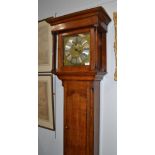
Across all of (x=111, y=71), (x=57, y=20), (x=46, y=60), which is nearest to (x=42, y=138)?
(x=46, y=60)

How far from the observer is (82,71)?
1.59 meters

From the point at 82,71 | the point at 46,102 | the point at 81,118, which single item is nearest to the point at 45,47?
the point at 46,102

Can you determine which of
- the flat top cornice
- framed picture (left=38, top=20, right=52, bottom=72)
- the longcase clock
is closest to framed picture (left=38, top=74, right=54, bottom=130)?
framed picture (left=38, top=20, right=52, bottom=72)

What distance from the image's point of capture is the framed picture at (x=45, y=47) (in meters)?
2.30

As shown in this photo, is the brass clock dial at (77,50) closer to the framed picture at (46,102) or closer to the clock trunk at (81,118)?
the clock trunk at (81,118)

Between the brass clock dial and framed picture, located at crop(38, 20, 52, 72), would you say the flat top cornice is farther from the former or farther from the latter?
framed picture, located at crop(38, 20, 52, 72)

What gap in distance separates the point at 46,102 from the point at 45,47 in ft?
2.45

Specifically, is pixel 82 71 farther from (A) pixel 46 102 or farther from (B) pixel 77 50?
(A) pixel 46 102

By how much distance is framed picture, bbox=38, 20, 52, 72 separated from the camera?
2.30 meters

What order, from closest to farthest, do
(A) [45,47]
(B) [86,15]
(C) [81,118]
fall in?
(B) [86,15] → (C) [81,118] → (A) [45,47]

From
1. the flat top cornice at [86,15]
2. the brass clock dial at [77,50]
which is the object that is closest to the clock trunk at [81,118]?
Result: the brass clock dial at [77,50]

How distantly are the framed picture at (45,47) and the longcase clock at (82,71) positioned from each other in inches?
20.6

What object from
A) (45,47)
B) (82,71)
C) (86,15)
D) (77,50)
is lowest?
(82,71)
